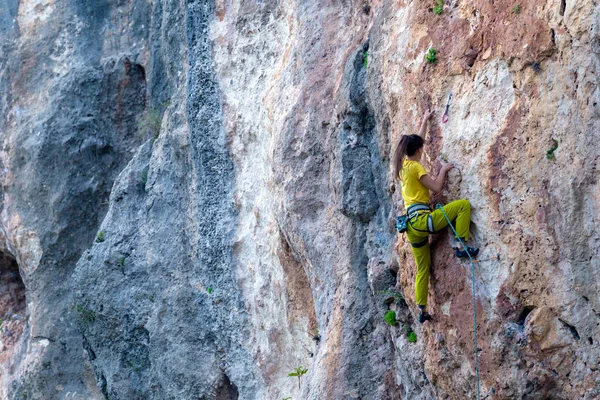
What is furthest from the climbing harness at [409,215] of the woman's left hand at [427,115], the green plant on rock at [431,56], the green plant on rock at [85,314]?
the green plant on rock at [85,314]

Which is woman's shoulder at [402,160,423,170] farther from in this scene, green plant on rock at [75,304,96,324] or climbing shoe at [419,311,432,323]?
green plant on rock at [75,304,96,324]

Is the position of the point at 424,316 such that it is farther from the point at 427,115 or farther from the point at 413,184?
the point at 427,115

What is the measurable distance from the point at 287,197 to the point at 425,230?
2.78 meters

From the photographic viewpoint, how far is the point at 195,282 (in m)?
11.6

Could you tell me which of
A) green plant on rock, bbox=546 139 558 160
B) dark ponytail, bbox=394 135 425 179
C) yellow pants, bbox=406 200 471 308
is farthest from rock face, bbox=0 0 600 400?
dark ponytail, bbox=394 135 425 179

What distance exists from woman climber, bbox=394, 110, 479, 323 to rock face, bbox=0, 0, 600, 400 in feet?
0.38

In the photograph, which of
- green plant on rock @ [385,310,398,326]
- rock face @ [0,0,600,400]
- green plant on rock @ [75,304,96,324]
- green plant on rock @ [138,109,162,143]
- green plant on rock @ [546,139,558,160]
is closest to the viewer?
green plant on rock @ [546,139,558,160]

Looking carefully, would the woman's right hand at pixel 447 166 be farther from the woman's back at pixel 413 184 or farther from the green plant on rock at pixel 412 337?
the green plant on rock at pixel 412 337

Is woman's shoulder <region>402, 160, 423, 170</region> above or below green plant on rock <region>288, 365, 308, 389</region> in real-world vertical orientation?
above

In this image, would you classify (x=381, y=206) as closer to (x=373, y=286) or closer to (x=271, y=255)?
(x=373, y=286)

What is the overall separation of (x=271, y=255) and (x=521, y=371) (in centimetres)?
458

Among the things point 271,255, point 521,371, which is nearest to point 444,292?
point 521,371

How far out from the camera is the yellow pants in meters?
6.74

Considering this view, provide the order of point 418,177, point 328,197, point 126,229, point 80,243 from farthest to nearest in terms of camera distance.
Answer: point 80,243 < point 126,229 < point 328,197 < point 418,177
